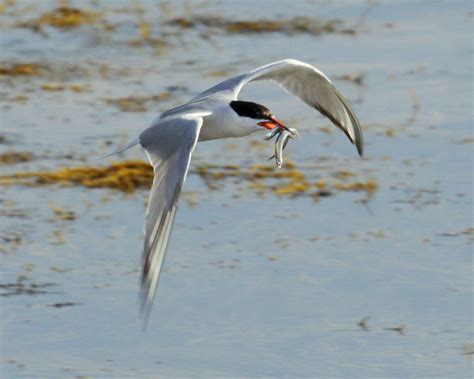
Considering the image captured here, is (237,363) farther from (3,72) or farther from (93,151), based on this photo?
(3,72)

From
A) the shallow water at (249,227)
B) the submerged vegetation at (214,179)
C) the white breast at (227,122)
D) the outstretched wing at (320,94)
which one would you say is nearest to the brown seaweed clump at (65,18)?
the shallow water at (249,227)

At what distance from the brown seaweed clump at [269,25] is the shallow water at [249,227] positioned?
137mm

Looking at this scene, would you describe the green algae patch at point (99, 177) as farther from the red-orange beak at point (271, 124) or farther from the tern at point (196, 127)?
the red-orange beak at point (271, 124)

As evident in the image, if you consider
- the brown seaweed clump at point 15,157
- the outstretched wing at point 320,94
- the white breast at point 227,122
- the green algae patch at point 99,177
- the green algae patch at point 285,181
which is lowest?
the brown seaweed clump at point 15,157

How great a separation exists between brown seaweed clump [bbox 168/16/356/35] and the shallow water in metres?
0.14

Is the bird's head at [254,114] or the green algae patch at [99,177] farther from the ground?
the bird's head at [254,114]

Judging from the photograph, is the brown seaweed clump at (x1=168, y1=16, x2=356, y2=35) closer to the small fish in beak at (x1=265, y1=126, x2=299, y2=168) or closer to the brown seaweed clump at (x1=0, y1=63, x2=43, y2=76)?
the brown seaweed clump at (x1=0, y1=63, x2=43, y2=76)

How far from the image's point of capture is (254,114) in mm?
7043

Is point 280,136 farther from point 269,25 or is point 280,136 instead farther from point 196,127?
point 269,25

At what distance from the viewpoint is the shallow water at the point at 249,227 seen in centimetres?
694

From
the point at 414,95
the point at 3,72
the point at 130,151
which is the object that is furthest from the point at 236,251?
the point at 3,72

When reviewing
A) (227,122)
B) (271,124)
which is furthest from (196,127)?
A: (271,124)

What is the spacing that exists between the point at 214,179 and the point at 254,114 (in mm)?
2345

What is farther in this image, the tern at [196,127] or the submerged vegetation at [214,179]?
the submerged vegetation at [214,179]
